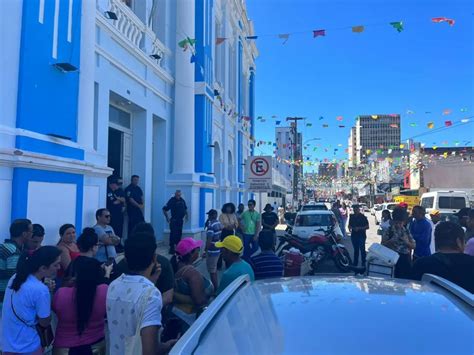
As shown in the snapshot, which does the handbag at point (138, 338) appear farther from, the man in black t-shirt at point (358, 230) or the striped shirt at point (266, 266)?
the man in black t-shirt at point (358, 230)

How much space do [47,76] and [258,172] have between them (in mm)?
7652

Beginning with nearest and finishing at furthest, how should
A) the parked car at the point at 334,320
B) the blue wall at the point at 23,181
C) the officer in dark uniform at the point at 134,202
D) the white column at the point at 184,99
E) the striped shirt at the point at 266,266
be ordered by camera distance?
the parked car at the point at 334,320
the striped shirt at the point at 266,266
the blue wall at the point at 23,181
the officer in dark uniform at the point at 134,202
the white column at the point at 184,99

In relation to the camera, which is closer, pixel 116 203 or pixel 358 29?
pixel 116 203

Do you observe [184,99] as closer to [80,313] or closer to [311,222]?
[311,222]

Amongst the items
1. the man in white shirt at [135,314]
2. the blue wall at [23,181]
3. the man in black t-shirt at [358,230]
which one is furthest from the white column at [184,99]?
the man in white shirt at [135,314]

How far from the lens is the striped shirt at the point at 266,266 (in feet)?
16.2

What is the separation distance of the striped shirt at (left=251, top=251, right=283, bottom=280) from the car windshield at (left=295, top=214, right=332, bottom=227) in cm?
851

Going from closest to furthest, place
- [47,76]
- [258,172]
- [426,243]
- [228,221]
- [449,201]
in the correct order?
[47,76], [426,243], [228,221], [258,172], [449,201]

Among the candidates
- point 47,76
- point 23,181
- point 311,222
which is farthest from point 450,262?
point 311,222

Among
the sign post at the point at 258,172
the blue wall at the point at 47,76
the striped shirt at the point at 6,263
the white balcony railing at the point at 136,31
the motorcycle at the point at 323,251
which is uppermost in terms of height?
the white balcony railing at the point at 136,31

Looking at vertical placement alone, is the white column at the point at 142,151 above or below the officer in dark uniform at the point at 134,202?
above

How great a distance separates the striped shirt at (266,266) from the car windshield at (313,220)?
27.9ft

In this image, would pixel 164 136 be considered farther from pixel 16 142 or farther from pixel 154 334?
pixel 154 334

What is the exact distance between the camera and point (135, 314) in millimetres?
2637
